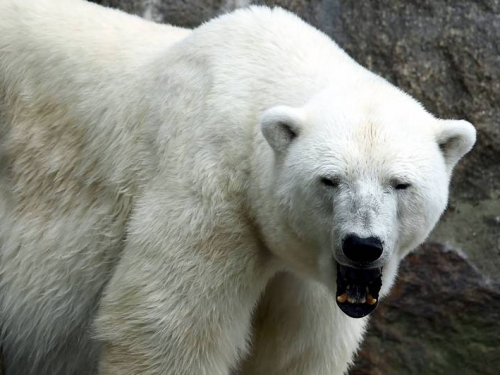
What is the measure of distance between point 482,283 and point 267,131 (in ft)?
7.78

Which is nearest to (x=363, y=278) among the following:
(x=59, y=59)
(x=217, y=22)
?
(x=217, y=22)

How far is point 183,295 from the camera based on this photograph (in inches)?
143

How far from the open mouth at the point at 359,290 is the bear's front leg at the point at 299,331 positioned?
1.64 ft

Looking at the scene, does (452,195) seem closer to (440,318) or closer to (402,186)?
(440,318)

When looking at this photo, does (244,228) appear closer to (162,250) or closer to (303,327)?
(162,250)

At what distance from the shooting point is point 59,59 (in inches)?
169

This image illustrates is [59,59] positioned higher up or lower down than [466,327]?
higher up

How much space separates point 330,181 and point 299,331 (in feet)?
2.96

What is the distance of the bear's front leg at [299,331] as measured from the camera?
3.94 meters

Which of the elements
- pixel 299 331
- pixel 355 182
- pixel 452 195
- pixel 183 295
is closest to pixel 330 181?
pixel 355 182

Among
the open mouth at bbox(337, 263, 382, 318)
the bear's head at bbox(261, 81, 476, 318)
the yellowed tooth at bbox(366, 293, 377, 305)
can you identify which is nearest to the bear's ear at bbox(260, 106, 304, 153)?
the bear's head at bbox(261, 81, 476, 318)

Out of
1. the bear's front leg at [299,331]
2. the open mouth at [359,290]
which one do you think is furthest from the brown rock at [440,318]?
the open mouth at [359,290]

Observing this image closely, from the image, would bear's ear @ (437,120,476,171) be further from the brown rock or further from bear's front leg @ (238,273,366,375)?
the brown rock

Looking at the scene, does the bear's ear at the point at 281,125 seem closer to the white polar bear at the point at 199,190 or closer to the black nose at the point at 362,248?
the white polar bear at the point at 199,190
